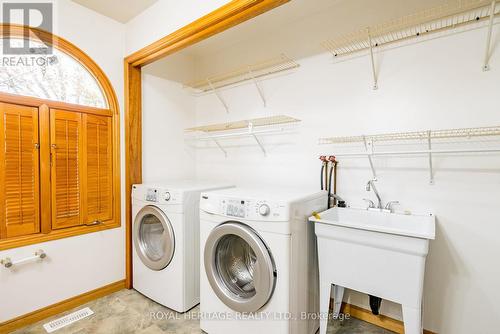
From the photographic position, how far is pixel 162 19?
2.02 meters

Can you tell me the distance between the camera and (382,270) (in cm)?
138

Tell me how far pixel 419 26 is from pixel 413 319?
1.79m

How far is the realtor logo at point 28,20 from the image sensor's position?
1770 mm

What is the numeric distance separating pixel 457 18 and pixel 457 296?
1.74m

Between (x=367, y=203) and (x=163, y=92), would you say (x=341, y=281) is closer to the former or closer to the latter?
(x=367, y=203)

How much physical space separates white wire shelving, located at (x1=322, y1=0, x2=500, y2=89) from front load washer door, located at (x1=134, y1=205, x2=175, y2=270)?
195 centimetres

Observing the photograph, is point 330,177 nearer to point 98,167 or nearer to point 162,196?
point 162,196

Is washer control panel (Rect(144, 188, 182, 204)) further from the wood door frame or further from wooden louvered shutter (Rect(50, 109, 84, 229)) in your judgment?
wooden louvered shutter (Rect(50, 109, 84, 229))

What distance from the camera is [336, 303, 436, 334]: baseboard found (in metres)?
1.77

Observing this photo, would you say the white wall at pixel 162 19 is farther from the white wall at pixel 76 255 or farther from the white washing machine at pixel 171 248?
the white washing machine at pixel 171 248

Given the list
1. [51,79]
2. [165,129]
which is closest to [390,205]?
[165,129]

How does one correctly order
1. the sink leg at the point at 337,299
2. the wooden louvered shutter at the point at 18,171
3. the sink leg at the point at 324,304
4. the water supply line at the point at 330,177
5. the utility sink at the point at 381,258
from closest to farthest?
1. the utility sink at the point at 381,258
2. the sink leg at the point at 324,304
3. the wooden louvered shutter at the point at 18,171
4. the sink leg at the point at 337,299
5. the water supply line at the point at 330,177

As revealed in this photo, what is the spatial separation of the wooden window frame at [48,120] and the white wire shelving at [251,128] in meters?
0.82

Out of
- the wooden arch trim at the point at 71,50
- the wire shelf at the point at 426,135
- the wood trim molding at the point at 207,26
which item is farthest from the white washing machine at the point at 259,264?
the wooden arch trim at the point at 71,50
